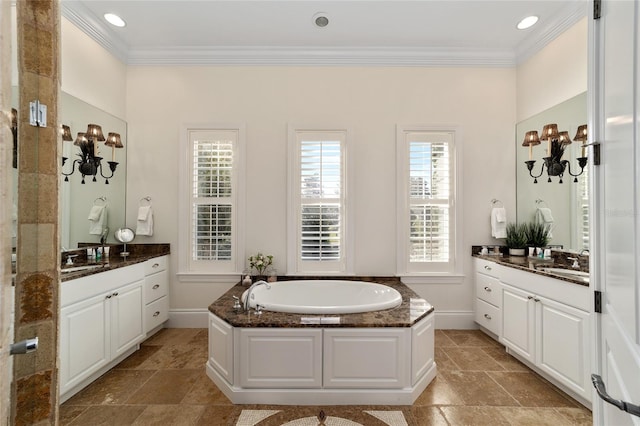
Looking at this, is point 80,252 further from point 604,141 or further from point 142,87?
point 604,141

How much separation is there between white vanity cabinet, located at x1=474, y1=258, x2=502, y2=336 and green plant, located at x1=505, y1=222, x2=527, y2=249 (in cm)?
42

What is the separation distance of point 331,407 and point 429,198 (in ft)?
8.09

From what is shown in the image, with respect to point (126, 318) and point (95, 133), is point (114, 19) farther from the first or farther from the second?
point (126, 318)

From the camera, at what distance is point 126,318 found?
9.00ft

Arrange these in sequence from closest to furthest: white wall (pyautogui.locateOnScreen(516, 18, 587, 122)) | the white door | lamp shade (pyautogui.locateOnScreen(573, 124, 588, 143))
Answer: the white door < lamp shade (pyautogui.locateOnScreen(573, 124, 588, 143)) < white wall (pyautogui.locateOnScreen(516, 18, 587, 122))

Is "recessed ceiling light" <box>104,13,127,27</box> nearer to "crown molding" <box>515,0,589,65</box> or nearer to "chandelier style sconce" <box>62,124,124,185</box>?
"chandelier style sconce" <box>62,124,124,185</box>

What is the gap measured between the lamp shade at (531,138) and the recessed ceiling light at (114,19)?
443 cm

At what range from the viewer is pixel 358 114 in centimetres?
358

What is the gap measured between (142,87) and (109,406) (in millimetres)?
3304

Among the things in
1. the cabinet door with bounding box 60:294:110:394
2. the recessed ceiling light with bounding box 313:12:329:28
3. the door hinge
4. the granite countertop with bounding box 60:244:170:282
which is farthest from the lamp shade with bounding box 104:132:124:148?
the door hinge

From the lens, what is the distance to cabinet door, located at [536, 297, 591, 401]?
2070 mm

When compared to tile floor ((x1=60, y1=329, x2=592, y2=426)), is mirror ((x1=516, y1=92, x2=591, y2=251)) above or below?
above

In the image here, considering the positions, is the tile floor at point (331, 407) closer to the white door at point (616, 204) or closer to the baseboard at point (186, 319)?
the baseboard at point (186, 319)

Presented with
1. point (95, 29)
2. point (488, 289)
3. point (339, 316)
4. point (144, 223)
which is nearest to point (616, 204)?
point (339, 316)
